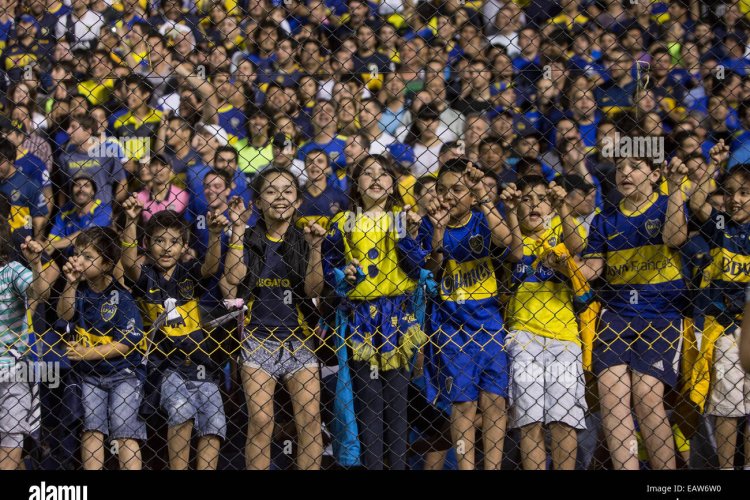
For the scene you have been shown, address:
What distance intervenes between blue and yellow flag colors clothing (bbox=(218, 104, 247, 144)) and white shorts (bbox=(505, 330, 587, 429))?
2.31 meters

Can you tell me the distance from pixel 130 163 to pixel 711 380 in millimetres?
3239

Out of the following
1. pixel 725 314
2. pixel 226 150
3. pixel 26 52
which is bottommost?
pixel 725 314

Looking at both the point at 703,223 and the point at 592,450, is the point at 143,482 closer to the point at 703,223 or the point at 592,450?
the point at 592,450

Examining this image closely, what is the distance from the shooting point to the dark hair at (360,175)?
4.45 m

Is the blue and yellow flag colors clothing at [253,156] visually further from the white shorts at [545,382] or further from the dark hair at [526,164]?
the white shorts at [545,382]

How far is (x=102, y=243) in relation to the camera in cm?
439

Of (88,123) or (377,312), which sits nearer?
(377,312)

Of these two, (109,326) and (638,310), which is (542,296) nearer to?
(638,310)

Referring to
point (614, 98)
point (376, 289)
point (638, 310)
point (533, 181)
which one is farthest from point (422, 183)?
point (614, 98)

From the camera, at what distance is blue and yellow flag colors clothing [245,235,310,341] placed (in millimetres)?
4430

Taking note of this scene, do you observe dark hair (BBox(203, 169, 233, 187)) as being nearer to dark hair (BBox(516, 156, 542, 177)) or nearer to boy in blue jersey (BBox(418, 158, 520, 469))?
boy in blue jersey (BBox(418, 158, 520, 469))

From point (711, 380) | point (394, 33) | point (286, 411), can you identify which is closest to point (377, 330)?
point (286, 411)

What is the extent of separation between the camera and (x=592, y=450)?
4.48m

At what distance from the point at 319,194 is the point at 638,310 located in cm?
167
